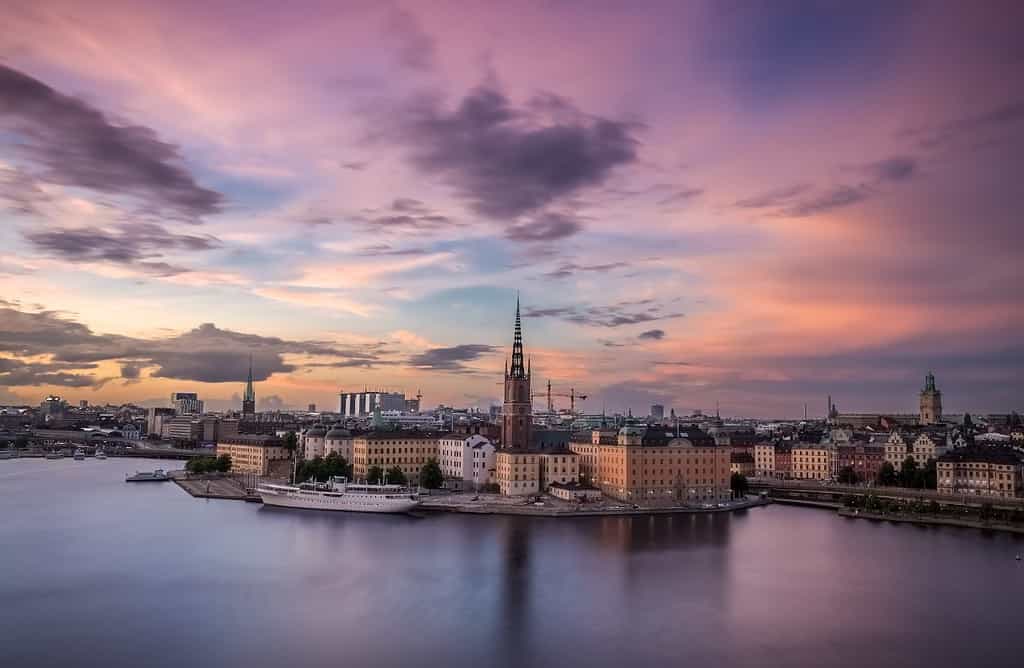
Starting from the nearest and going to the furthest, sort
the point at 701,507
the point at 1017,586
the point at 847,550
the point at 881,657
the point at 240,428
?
the point at 881,657, the point at 1017,586, the point at 847,550, the point at 701,507, the point at 240,428

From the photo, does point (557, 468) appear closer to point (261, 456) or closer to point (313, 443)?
point (313, 443)

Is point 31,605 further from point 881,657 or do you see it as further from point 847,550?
point 847,550

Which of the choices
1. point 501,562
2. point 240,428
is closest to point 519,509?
point 501,562

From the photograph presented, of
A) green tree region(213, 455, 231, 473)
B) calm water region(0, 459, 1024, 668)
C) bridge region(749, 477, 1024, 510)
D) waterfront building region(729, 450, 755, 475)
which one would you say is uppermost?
waterfront building region(729, 450, 755, 475)

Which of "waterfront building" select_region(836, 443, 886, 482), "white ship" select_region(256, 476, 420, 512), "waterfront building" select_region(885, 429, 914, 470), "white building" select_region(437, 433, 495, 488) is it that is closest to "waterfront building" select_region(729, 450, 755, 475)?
"waterfront building" select_region(836, 443, 886, 482)

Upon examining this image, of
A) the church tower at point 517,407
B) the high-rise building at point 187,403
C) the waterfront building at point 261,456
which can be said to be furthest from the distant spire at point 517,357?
the high-rise building at point 187,403

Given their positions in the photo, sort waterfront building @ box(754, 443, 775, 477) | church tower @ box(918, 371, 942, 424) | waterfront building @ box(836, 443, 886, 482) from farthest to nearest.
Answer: church tower @ box(918, 371, 942, 424) → waterfront building @ box(754, 443, 775, 477) → waterfront building @ box(836, 443, 886, 482)

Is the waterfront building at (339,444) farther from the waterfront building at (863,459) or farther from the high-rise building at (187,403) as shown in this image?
the high-rise building at (187,403)

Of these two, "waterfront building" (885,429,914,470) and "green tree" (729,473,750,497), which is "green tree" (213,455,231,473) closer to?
"green tree" (729,473,750,497)
